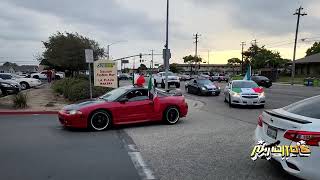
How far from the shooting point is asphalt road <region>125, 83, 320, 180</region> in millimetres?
7117

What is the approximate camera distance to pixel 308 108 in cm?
673

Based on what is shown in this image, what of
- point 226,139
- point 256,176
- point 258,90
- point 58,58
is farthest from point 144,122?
point 58,58

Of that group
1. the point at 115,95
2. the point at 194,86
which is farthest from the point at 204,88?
the point at 115,95

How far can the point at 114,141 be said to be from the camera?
10.6 meters

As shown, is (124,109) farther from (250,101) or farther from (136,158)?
(250,101)

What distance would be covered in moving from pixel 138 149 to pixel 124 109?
3.57 meters

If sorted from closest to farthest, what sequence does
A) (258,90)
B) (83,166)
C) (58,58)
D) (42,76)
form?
(83,166)
(258,90)
(58,58)
(42,76)

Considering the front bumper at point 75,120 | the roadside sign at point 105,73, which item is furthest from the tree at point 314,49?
the front bumper at point 75,120

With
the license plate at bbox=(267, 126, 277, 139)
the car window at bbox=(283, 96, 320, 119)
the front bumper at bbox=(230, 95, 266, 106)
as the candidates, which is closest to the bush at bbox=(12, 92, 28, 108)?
the front bumper at bbox=(230, 95, 266, 106)

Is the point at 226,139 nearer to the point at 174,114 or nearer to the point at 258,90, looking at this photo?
the point at 174,114

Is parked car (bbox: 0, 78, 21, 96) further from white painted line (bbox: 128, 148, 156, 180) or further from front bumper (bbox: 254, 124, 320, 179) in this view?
front bumper (bbox: 254, 124, 320, 179)

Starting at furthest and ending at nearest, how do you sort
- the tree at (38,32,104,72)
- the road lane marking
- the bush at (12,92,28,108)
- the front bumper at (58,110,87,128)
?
the tree at (38,32,104,72), the bush at (12,92,28,108), the front bumper at (58,110,87,128), the road lane marking

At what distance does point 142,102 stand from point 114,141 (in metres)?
2.90

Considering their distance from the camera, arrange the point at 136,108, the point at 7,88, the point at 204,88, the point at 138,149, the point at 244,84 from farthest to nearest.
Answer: the point at 204,88, the point at 7,88, the point at 244,84, the point at 136,108, the point at 138,149
